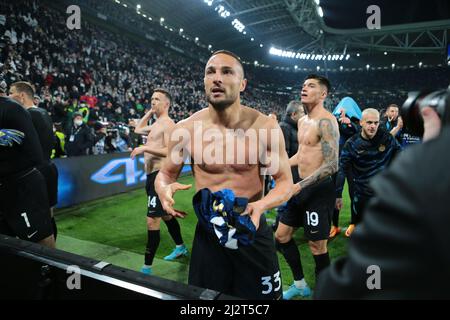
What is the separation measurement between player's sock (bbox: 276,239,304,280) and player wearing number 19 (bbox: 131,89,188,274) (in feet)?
4.49

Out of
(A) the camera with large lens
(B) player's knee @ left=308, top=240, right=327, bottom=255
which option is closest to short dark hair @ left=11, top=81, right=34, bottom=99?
(B) player's knee @ left=308, top=240, right=327, bottom=255

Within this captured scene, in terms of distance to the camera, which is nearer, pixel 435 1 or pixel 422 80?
pixel 435 1

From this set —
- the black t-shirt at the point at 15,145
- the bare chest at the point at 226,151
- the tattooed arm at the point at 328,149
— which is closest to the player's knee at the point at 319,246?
the tattooed arm at the point at 328,149

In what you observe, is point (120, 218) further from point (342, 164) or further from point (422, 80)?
point (422, 80)

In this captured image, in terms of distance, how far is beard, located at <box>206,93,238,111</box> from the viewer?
2098 millimetres

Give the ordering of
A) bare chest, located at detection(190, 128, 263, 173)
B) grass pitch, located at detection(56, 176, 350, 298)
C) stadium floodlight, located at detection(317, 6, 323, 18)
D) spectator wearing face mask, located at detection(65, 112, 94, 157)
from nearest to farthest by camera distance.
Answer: bare chest, located at detection(190, 128, 263, 173) → grass pitch, located at detection(56, 176, 350, 298) → spectator wearing face mask, located at detection(65, 112, 94, 157) → stadium floodlight, located at detection(317, 6, 323, 18)

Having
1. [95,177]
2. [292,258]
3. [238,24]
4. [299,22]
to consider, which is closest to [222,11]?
[238,24]

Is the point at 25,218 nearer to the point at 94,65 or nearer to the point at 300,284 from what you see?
the point at 300,284

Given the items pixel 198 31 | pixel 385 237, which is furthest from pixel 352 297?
pixel 198 31

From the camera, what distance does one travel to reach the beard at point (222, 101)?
2.10 metres

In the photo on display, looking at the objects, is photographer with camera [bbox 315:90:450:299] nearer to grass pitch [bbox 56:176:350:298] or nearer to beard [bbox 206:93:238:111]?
beard [bbox 206:93:238:111]

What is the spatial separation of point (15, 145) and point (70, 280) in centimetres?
162

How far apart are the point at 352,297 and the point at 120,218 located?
17.9 feet
